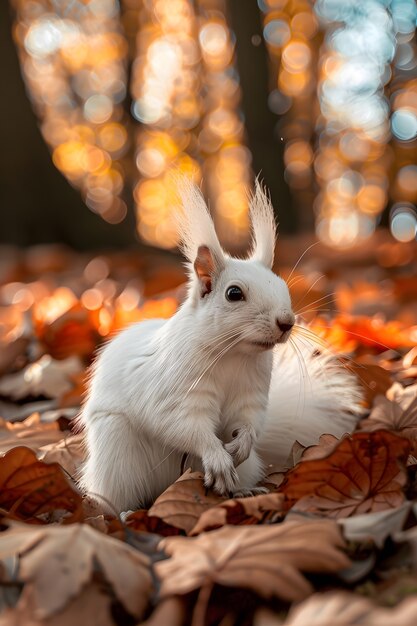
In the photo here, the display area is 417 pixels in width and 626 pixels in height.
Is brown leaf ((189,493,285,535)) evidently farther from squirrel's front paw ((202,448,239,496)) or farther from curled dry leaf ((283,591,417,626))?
curled dry leaf ((283,591,417,626))

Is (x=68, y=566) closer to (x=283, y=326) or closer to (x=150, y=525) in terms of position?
(x=150, y=525)

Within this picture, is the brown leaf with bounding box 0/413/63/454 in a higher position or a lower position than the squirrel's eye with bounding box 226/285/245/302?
lower

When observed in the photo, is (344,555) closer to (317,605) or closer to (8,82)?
(317,605)

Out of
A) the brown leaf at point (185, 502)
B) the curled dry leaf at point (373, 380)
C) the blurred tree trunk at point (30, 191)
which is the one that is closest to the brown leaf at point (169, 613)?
the brown leaf at point (185, 502)

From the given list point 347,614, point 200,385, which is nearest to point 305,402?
point 200,385

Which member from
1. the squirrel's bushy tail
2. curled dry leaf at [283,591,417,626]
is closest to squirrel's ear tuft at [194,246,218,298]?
the squirrel's bushy tail
